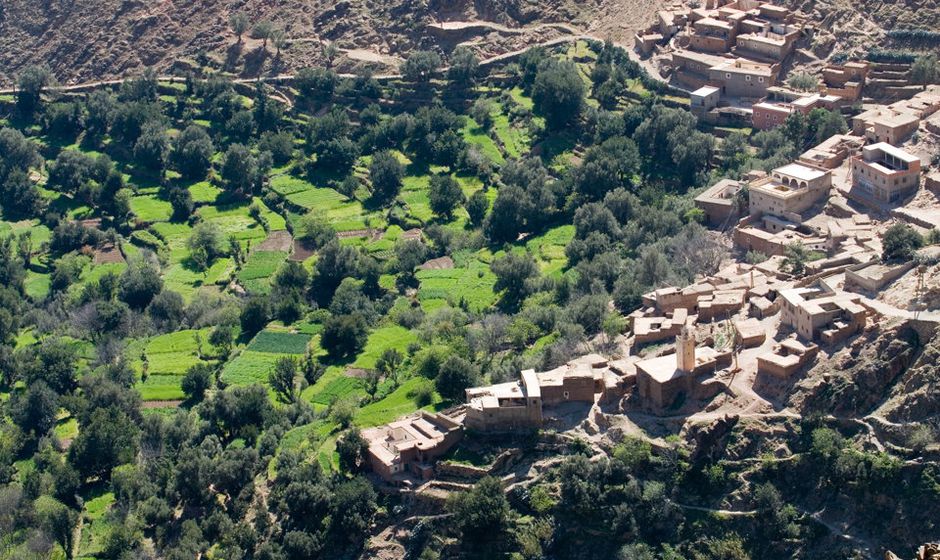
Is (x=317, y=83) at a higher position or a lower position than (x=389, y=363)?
higher

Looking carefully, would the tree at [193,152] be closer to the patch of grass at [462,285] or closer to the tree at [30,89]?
the tree at [30,89]

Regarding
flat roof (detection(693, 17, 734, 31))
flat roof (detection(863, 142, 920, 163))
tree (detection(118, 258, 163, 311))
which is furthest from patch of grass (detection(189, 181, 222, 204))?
flat roof (detection(863, 142, 920, 163))

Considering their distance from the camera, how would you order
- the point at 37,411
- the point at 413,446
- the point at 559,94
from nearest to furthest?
the point at 413,446
the point at 37,411
the point at 559,94

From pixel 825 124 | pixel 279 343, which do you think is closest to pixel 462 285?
pixel 279 343

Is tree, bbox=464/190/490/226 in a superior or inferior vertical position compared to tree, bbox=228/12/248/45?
inferior

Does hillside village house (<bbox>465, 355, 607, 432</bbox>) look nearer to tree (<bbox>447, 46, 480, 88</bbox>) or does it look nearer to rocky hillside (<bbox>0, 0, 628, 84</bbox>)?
tree (<bbox>447, 46, 480, 88</bbox>)

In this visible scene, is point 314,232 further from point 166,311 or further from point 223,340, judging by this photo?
point 223,340
